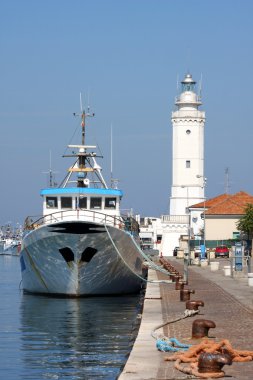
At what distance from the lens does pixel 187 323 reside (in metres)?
19.8

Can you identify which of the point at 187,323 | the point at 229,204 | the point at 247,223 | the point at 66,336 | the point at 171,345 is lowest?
the point at 66,336

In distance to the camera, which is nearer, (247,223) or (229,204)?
(247,223)

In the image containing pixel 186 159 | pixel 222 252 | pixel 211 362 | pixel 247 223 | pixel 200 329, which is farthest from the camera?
pixel 186 159

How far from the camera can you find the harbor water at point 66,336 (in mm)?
17469

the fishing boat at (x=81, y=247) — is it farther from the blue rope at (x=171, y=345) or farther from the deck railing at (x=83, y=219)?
the blue rope at (x=171, y=345)

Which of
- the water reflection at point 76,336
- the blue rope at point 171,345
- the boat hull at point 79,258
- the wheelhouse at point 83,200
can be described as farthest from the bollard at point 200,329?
the wheelhouse at point 83,200

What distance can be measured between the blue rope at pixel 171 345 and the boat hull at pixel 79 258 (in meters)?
→ 18.3

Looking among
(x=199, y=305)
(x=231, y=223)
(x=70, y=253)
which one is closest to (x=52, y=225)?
(x=70, y=253)

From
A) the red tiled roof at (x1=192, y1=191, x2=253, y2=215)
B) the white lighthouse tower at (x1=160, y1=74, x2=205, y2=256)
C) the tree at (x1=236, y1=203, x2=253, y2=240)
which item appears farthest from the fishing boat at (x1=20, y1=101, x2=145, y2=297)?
the white lighthouse tower at (x1=160, y1=74, x2=205, y2=256)

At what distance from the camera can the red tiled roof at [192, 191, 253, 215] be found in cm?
9344

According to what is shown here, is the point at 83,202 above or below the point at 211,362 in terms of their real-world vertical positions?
above

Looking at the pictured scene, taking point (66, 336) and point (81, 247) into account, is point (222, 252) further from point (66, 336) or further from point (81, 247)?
point (66, 336)

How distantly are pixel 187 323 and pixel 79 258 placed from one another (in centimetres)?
1506

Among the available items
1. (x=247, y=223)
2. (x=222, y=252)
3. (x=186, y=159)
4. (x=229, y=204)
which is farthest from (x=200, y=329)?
(x=186, y=159)
